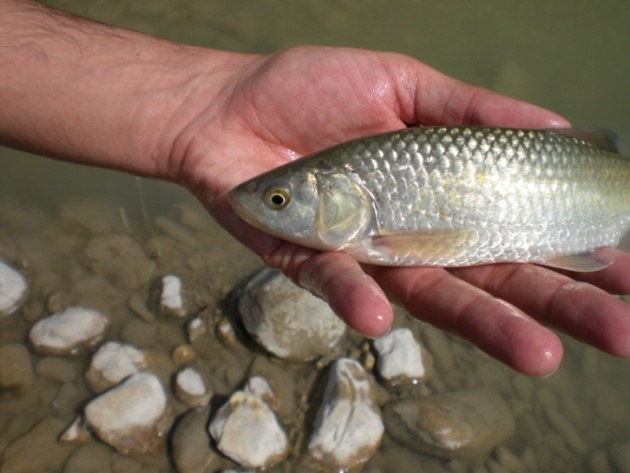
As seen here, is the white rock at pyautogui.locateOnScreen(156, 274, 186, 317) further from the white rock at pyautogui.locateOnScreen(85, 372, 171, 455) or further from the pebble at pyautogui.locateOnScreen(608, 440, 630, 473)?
the pebble at pyautogui.locateOnScreen(608, 440, 630, 473)

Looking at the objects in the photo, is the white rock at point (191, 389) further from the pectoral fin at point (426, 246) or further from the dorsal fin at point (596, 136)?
the dorsal fin at point (596, 136)

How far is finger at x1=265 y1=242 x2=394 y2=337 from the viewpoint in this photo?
222 centimetres

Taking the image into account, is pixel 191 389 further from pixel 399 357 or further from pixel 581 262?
pixel 581 262

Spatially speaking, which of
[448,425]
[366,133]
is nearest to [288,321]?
[448,425]

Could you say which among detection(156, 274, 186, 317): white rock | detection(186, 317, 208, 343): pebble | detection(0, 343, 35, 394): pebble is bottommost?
detection(0, 343, 35, 394): pebble

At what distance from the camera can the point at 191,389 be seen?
3922mm

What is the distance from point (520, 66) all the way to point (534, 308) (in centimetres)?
537

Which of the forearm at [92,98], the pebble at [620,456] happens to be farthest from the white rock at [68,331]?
the pebble at [620,456]

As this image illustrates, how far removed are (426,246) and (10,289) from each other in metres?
3.18

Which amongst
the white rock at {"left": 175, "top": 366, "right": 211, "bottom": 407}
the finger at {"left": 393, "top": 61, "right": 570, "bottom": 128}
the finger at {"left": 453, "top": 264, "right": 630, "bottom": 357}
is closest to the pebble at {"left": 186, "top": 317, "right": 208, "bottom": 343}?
the white rock at {"left": 175, "top": 366, "right": 211, "bottom": 407}

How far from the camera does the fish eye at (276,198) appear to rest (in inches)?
108

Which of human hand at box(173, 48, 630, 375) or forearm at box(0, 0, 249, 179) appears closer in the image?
human hand at box(173, 48, 630, 375)

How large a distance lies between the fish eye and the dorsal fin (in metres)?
1.56

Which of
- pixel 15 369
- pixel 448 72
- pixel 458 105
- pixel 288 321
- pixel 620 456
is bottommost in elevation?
pixel 15 369
